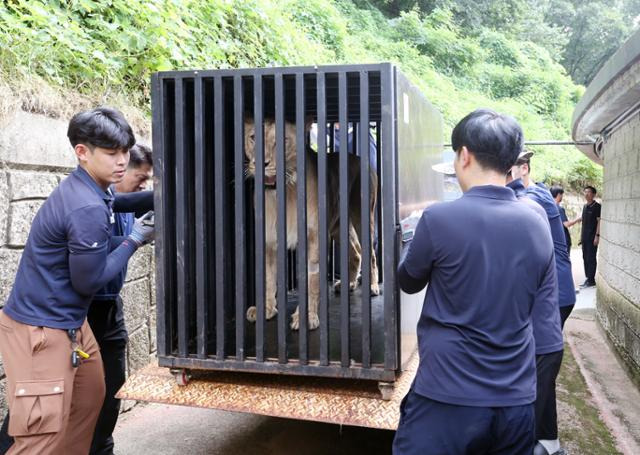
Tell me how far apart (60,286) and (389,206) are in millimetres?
1481

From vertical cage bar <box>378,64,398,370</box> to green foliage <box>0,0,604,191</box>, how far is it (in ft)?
8.07

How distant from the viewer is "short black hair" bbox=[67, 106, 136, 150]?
2.50 metres

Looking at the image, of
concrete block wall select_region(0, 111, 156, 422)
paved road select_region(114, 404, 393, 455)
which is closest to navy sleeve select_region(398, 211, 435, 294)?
paved road select_region(114, 404, 393, 455)

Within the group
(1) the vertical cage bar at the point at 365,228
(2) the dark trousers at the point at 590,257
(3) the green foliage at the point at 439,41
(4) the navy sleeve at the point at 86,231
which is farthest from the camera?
(3) the green foliage at the point at 439,41

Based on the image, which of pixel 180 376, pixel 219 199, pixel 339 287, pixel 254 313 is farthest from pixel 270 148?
pixel 339 287

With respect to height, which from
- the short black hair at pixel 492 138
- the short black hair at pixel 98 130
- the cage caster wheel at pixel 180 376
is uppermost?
the short black hair at pixel 98 130

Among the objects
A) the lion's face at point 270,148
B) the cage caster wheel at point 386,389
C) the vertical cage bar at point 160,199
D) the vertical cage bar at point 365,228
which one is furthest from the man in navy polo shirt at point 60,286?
the cage caster wheel at point 386,389

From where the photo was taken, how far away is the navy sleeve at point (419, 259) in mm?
2021

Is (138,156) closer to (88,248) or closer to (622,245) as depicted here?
(88,248)

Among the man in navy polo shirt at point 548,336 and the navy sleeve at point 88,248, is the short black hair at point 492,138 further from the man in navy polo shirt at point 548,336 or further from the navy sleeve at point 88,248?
the navy sleeve at point 88,248

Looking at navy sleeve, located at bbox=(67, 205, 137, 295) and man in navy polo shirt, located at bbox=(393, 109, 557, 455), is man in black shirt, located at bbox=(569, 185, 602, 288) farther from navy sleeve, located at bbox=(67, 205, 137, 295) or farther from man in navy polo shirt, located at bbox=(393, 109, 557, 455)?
navy sleeve, located at bbox=(67, 205, 137, 295)

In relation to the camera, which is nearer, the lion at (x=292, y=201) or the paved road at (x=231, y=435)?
the lion at (x=292, y=201)

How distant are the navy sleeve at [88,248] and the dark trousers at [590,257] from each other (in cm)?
1142

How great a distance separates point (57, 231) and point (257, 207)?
2.91ft
